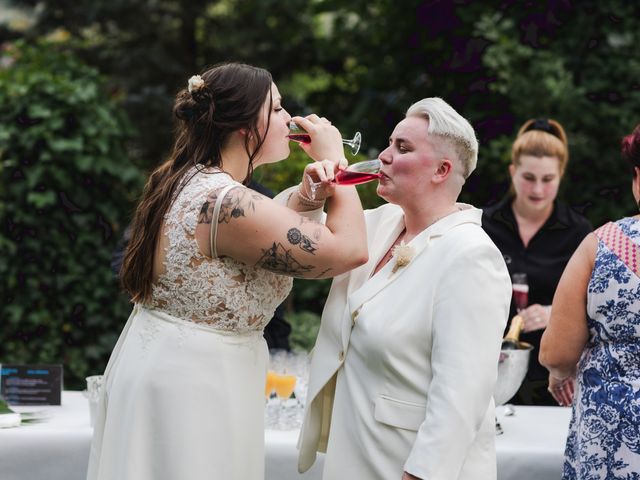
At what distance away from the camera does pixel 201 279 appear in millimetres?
2172

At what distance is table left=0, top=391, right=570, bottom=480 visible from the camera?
2.72 meters

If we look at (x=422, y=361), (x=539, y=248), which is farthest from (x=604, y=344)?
(x=539, y=248)

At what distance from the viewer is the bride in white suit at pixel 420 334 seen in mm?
2004

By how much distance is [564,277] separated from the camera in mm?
2480

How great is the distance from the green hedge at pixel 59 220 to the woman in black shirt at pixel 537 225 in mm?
2678

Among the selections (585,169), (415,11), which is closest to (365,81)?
(415,11)

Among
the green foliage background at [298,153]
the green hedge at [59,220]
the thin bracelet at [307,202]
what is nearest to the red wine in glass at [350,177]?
the thin bracelet at [307,202]

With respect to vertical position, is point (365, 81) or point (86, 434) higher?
point (365, 81)

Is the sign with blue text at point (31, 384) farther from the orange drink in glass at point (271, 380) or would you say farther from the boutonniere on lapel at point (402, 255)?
the boutonniere on lapel at point (402, 255)

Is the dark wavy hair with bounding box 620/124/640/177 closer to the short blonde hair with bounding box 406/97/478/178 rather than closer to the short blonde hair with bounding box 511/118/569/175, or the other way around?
the short blonde hair with bounding box 406/97/478/178

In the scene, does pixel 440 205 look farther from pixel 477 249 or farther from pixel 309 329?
pixel 309 329

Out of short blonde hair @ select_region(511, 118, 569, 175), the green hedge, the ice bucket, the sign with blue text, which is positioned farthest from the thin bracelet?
the green hedge

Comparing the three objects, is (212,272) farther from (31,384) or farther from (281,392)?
(31,384)

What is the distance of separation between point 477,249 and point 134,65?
21.1 ft
